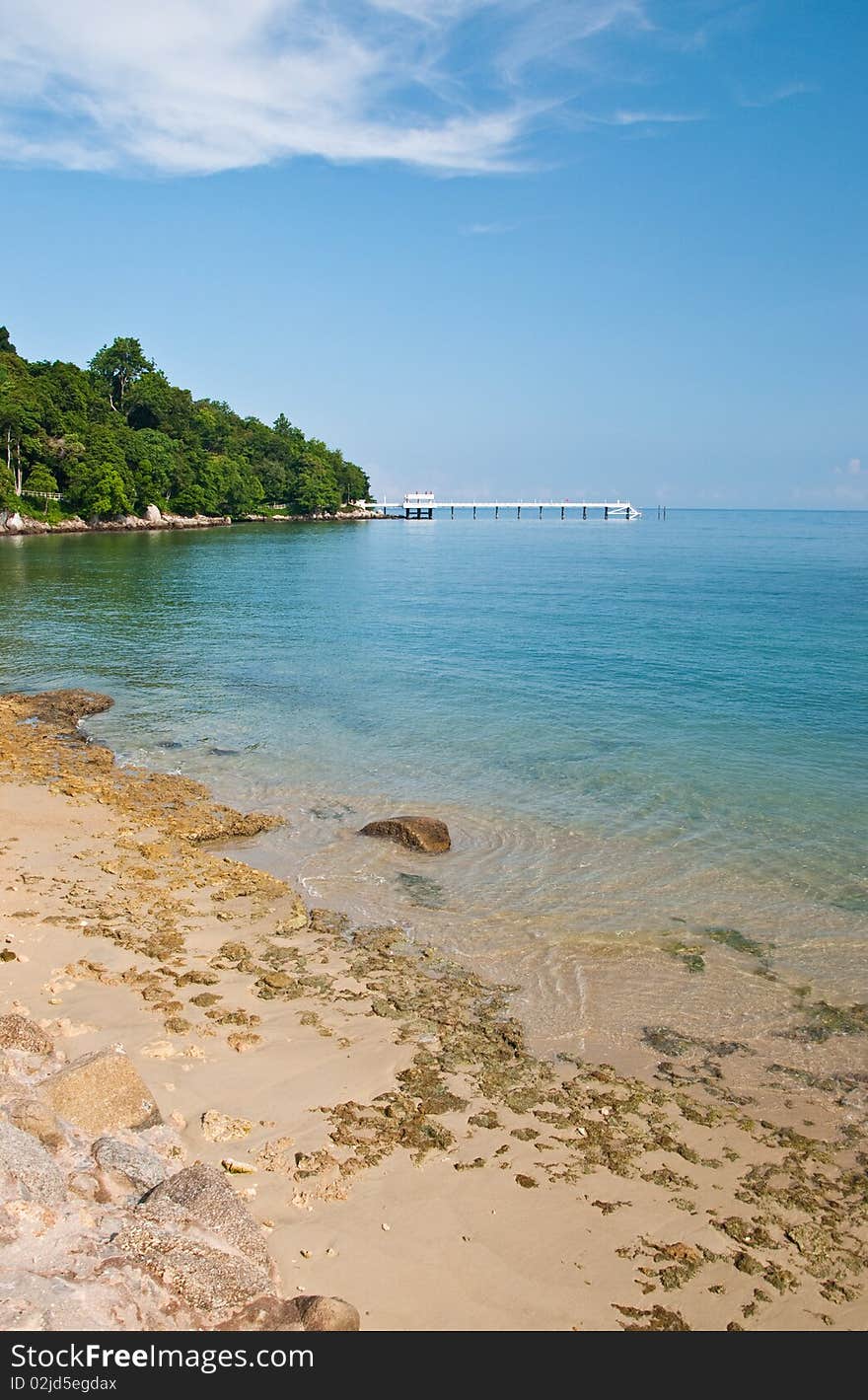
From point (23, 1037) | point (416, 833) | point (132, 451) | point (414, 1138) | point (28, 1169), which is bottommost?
point (414, 1138)

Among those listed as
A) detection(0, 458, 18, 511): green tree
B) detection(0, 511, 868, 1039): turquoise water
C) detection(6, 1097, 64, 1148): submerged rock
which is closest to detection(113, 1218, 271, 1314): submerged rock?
detection(6, 1097, 64, 1148): submerged rock

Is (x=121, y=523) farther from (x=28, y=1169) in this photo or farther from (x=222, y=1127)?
(x=28, y=1169)

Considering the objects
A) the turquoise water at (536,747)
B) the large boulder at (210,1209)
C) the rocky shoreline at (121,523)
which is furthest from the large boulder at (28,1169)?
the rocky shoreline at (121,523)

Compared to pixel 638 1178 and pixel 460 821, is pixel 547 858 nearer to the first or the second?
pixel 460 821

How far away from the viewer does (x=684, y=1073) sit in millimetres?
7707

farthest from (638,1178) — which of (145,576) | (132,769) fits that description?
(145,576)

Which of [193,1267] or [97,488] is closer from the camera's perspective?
[193,1267]

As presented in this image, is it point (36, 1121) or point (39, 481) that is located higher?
point (39, 481)

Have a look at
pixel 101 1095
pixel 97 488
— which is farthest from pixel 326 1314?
pixel 97 488

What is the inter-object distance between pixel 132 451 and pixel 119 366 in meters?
32.5

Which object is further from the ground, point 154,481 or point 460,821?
point 154,481

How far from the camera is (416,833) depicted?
1295cm

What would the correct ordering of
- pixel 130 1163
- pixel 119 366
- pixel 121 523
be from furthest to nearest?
1. pixel 119 366
2. pixel 121 523
3. pixel 130 1163

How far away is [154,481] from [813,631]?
279ft
